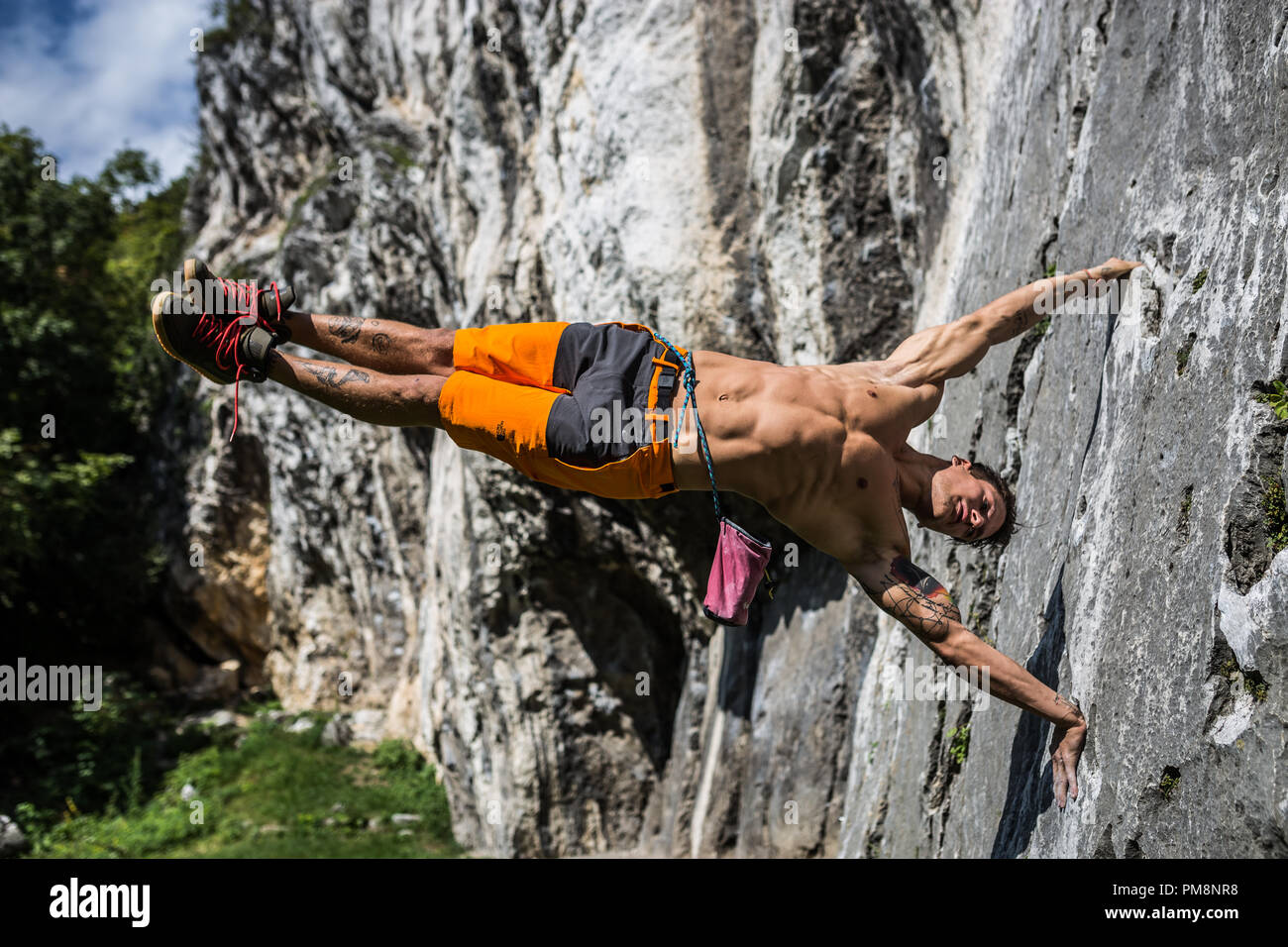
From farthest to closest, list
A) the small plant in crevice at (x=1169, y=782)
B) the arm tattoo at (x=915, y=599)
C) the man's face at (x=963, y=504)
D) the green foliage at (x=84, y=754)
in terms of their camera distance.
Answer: the green foliage at (x=84, y=754) → the man's face at (x=963, y=504) → the arm tattoo at (x=915, y=599) → the small plant in crevice at (x=1169, y=782)

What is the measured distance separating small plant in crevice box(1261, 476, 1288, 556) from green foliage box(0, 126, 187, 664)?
50.8 feet

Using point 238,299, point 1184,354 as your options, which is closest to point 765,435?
point 1184,354

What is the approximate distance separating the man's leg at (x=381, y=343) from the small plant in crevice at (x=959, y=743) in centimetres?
280

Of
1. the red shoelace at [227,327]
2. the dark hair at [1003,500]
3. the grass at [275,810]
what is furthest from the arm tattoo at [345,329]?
the grass at [275,810]

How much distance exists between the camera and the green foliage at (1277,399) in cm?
239

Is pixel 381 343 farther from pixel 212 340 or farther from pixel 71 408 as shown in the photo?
pixel 71 408

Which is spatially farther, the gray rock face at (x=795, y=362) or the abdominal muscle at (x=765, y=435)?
the abdominal muscle at (x=765, y=435)

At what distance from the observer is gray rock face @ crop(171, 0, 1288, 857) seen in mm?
2717

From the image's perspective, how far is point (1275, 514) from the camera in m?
2.38

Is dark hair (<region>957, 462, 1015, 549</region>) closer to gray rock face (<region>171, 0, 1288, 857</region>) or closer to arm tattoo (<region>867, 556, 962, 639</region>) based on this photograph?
gray rock face (<region>171, 0, 1288, 857</region>)

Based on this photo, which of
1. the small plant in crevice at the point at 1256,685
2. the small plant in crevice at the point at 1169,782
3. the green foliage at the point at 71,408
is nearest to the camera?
the small plant in crevice at the point at 1256,685

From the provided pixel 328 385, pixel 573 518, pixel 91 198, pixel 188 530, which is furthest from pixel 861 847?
pixel 91 198

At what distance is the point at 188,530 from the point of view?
53.2 ft

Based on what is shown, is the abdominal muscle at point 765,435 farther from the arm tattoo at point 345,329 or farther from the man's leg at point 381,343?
the arm tattoo at point 345,329
